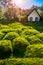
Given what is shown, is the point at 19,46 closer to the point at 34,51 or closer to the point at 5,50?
the point at 5,50

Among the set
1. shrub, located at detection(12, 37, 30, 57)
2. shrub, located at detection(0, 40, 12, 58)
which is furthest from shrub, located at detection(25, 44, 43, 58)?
shrub, located at detection(0, 40, 12, 58)

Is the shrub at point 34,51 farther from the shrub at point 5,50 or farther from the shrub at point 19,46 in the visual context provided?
the shrub at point 5,50

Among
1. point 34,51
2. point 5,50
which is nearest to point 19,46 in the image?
point 5,50

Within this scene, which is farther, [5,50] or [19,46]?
[19,46]

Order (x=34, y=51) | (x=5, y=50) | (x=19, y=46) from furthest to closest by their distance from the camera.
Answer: (x=19, y=46), (x=5, y=50), (x=34, y=51)

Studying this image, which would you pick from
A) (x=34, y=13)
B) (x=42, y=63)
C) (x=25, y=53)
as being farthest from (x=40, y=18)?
(x=42, y=63)

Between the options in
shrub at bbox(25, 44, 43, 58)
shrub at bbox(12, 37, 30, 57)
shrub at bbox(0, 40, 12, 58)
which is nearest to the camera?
shrub at bbox(25, 44, 43, 58)

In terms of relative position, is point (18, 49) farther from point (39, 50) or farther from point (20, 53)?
point (39, 50)

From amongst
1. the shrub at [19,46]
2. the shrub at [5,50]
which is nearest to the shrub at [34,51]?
the shrub at [19,46]

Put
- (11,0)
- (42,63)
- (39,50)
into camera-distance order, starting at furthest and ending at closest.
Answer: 1. (11,0)
2. (39,50)
3. (42,63)

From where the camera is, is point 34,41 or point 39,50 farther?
point 34,41

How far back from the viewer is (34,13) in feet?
220

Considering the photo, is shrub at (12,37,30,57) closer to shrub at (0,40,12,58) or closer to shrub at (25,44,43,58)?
shrub at (0,40,12,58)

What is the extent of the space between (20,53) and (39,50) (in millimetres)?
2727
